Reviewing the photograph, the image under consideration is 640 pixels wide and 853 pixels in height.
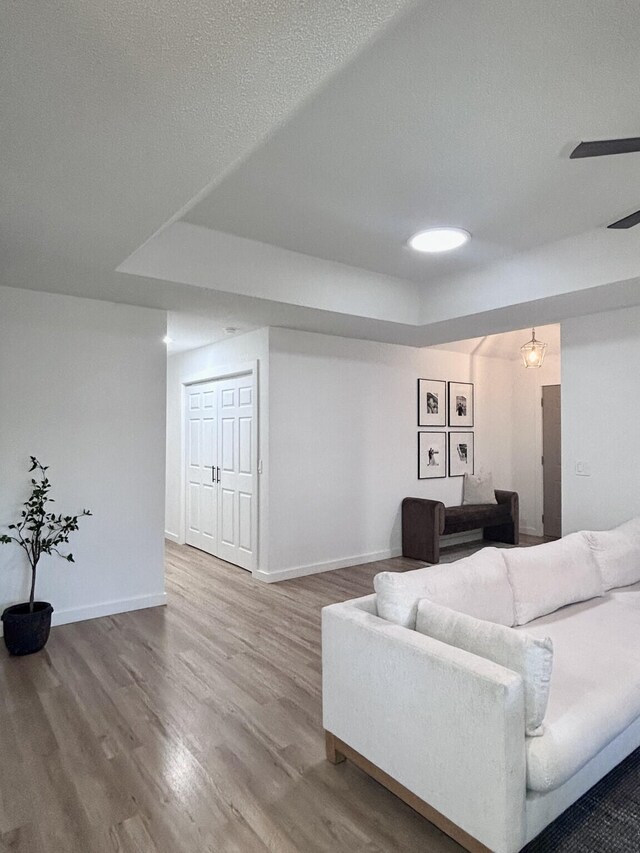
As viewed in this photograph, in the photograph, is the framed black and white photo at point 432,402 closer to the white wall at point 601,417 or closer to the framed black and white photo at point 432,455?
the framed black and white photo at point 432,455

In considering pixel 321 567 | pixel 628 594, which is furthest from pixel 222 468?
pixel 628 594

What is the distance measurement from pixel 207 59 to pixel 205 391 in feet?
15.5

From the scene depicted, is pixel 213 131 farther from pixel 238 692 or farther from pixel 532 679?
pixel 238 692

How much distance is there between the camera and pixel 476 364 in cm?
666

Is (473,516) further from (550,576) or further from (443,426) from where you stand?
(550,576)

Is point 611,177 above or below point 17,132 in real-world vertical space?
above

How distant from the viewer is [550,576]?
2.72m

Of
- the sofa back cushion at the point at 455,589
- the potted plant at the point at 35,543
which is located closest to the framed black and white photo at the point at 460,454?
the sofa back cushion at the point at 455,589

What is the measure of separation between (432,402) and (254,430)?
91.7 inches

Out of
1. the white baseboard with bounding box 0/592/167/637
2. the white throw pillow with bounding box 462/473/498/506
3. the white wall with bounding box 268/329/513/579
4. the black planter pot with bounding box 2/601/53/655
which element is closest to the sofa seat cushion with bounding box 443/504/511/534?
the white throw pillow with bounding box 462/473/498/506

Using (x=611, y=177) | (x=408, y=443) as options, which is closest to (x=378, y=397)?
(x=408, y=443)

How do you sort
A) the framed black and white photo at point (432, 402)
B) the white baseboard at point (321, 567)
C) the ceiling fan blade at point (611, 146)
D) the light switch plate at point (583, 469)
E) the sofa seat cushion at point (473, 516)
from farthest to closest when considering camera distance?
the framed black and white photo at point (432, 402) → the sofa seat cushion at point (473, 516) → the white baseboard at point (321, 567) → the light switch plate at point (583, 469) → the ceiling fan blade at point (611, 146)

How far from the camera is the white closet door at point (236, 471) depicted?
5059 millimetres

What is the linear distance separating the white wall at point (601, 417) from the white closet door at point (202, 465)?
11.7 ft
